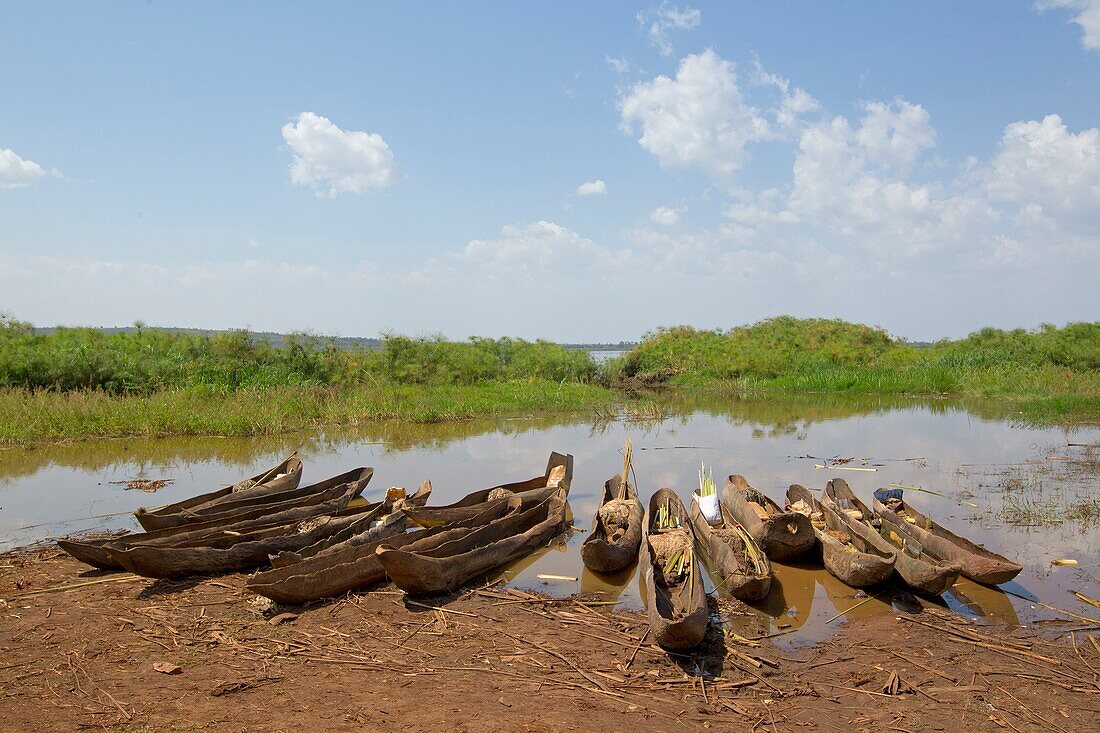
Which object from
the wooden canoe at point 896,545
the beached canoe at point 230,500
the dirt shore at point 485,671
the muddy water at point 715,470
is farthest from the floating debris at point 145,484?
the wooden canoe at point 896,545

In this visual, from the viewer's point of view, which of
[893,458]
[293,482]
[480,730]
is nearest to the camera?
[480,730]

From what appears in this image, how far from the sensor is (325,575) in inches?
253

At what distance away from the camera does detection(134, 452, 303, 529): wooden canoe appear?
8.03m

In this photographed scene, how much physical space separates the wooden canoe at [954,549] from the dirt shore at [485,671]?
21.1 inches

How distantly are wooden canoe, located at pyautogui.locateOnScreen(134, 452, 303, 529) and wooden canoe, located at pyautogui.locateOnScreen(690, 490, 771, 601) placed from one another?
567 cm

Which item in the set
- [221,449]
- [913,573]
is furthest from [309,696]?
[221,449]

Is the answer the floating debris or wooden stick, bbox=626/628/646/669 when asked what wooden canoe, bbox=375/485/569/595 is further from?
the floating debris

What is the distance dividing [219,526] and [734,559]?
5497 mm

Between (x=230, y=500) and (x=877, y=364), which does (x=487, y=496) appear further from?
(x=877, y=364)

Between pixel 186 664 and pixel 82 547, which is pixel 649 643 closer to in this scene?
pixel 186 664

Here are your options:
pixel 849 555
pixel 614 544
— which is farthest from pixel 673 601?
pixel 849 555

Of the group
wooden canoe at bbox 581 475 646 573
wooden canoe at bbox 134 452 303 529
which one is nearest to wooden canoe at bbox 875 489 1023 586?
wooden canoe at bbox 581 475 646 573

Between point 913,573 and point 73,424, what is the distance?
15703 mm

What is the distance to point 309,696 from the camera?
4.73m
